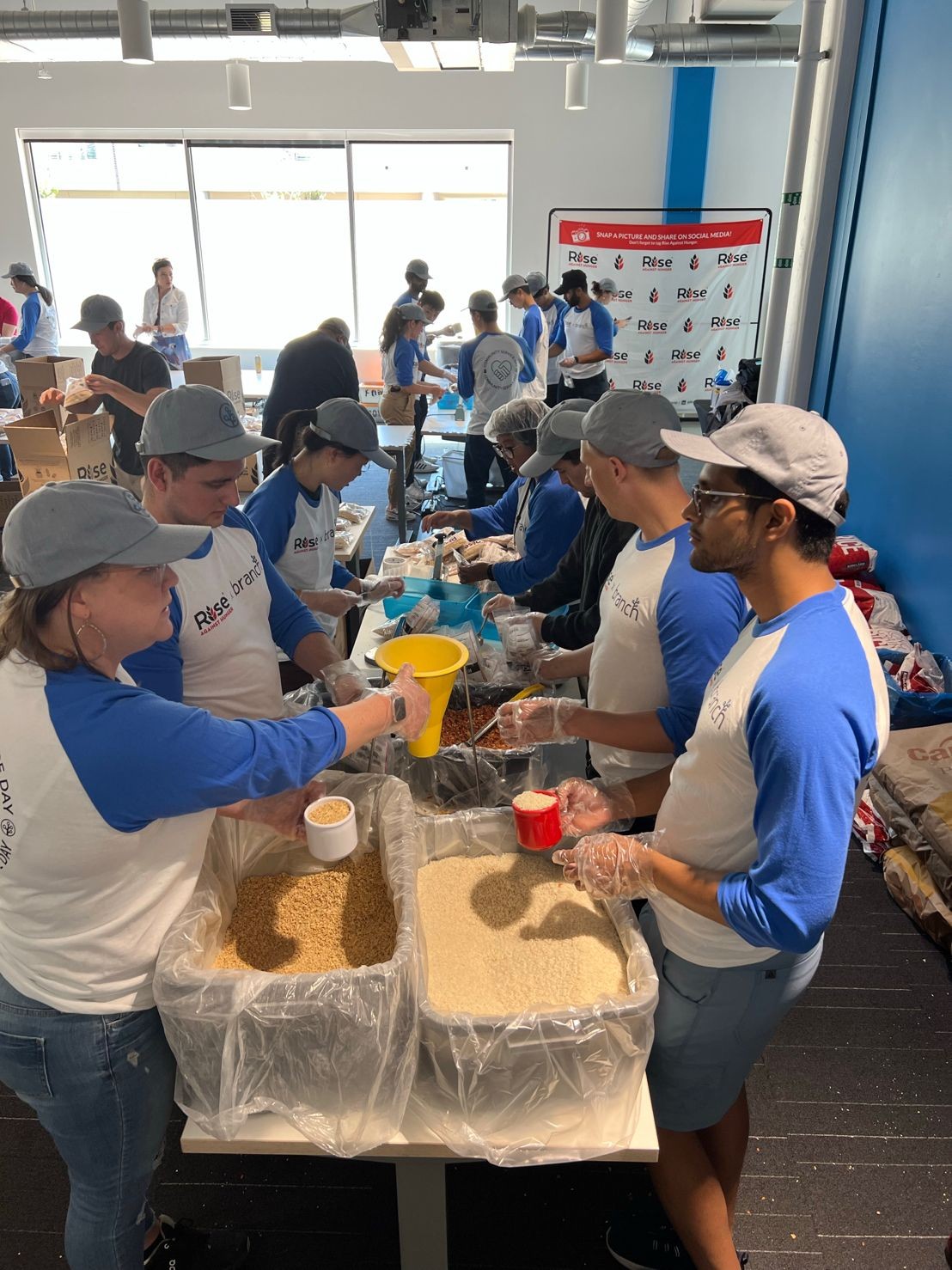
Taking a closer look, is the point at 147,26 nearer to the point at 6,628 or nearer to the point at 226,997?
the point at 6,628

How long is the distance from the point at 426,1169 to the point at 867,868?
2317 millimetres

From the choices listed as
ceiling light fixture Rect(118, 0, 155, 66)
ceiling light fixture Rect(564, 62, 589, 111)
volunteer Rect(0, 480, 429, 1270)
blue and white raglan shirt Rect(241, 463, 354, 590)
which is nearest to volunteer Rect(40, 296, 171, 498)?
ceiling light fixture Rect(118, 0, 155, 66)

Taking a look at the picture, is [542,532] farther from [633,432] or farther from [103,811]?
[103,811]

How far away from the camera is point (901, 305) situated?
13.9 ft

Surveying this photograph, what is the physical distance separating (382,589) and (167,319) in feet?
24.4

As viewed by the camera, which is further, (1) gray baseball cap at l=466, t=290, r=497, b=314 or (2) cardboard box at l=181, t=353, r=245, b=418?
(1) gray baseball cap at l=466, t=290, r=497, b=314

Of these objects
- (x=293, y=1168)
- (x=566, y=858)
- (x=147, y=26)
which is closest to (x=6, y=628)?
(x=566, y=858)

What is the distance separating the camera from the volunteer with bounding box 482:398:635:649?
2.31 m

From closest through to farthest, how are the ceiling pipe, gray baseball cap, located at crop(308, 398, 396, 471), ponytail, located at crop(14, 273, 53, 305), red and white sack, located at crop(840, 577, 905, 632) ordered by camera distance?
gray baseball cap, located at crop(308, 398, 396, 471)
red and white sack, located at crop(840, 577, 905, 632)
the ceiling pipe
ponytail, located at crop(14, 273, 53, 305)

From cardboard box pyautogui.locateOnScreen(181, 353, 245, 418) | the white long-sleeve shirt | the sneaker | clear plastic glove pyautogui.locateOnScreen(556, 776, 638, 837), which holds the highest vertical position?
the white long-sleeve shirt

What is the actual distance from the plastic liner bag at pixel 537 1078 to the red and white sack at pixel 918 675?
2815 mm

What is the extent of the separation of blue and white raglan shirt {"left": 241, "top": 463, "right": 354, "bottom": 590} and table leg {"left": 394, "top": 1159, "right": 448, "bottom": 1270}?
1.69 m

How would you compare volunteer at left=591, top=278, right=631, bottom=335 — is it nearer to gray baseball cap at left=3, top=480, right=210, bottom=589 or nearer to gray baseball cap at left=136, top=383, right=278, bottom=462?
gray baseball cap at left=136, top=383, right=278, bottom=462

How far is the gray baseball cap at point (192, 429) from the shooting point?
6.00 ft
